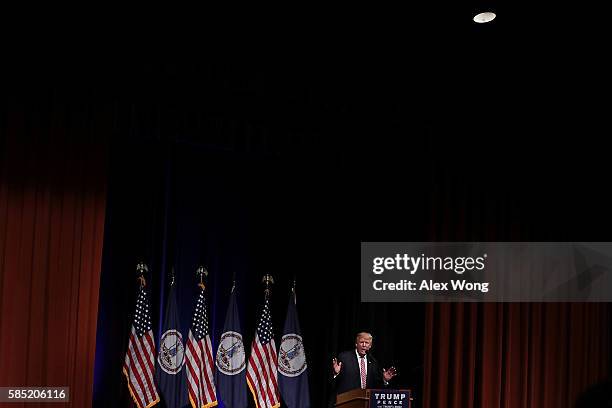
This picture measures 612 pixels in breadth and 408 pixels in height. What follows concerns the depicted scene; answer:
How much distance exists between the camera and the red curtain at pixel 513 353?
23.4 feet

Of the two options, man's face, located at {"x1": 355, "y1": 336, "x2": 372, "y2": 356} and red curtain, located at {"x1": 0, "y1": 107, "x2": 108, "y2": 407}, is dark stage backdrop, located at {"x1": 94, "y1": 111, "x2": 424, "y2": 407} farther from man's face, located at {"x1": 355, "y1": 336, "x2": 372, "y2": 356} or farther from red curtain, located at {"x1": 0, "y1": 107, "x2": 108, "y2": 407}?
red curtain, located at {"x1": 0, "y1": 107, "x2": 108, "y2": 407}

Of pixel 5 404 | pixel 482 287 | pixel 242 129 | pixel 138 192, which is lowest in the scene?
pixel 5 404

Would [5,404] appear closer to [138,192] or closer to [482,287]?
[138,192]

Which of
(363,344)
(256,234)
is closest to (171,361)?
(256,234)

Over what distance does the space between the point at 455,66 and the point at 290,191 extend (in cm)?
217

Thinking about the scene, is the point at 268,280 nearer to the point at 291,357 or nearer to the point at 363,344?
the point at 291,357

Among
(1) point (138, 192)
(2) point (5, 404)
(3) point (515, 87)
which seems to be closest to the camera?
(2) point (5, 404)

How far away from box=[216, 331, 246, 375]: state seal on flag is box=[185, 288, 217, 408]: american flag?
10 centimetres

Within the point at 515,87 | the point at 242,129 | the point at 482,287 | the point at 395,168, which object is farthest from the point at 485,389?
the point at 242,129

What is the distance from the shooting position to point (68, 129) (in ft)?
20.0

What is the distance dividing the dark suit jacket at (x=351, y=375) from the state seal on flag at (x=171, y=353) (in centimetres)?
140

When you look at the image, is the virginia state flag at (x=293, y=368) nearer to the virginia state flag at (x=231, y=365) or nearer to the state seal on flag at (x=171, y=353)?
the virginia state flag at (x=231, y=365)

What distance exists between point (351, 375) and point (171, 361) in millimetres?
1596

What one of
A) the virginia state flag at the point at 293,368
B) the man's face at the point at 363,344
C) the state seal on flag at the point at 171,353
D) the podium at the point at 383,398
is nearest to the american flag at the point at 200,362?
the state seal on flag at the point at 171,353
